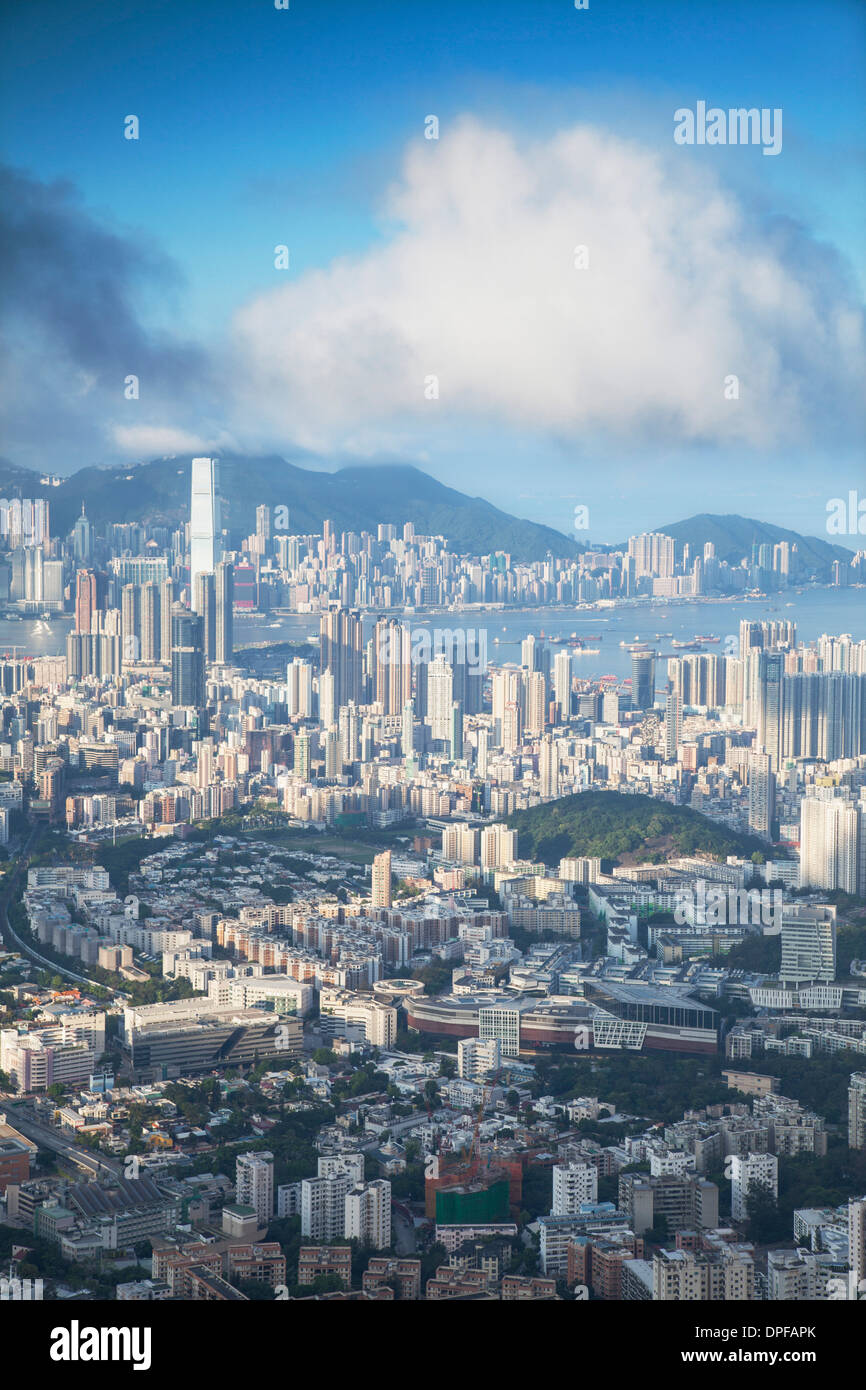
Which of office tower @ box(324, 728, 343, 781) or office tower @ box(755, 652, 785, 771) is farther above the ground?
office tower @ box(755, 652, 785, 771)

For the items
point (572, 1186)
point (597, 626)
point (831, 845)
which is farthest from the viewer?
point (597, 626)

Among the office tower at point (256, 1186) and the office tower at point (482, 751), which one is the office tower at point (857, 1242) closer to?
the office tower at point (256, 1186)

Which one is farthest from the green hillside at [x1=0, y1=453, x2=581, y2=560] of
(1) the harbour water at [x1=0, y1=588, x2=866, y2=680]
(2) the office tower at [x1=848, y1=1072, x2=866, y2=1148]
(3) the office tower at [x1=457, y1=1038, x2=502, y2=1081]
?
(2) the office tower at [x1=848, y1=1072, x2=866, y2=1148]

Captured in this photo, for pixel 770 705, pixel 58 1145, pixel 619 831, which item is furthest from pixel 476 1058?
pixel 770 705

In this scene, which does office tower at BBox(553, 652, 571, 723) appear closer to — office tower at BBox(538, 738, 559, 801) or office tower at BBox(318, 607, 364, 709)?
office tower at BBox(538, 738, 559, 801)

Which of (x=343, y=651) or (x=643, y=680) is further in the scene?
(x=643, y=680)

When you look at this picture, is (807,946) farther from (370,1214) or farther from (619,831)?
(370,1214)

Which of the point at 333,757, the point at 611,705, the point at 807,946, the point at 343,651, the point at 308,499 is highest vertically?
the point at 308,499
